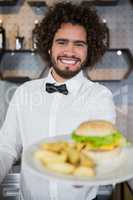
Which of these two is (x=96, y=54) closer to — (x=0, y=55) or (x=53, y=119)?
(x=53, y=119)

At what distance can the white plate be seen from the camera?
92 cm

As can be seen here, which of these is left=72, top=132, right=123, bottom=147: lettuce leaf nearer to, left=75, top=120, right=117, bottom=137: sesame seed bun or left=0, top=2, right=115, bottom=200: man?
left=75, top=120, right=117, bottom=137: sesame seed bun

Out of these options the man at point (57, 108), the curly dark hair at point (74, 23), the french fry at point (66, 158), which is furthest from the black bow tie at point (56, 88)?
the french fry at point (66, 158)

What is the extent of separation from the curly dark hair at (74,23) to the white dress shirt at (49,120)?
270 millimetres

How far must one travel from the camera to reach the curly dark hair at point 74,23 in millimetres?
1629

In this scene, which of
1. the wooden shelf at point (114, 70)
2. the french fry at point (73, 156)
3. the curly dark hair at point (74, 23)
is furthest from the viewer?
the wooden shelf at point (114, 70)

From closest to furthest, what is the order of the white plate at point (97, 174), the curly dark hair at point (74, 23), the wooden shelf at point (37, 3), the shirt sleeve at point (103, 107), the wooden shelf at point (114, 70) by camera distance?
the white plate at point (97, 174)
the shirt sleeve at point (103, 107)
the curly dark hair at point (74, 23)
the wooden shelf at point (37, 3)
the wooden shelf at point (114, 70)

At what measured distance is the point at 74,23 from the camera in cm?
158

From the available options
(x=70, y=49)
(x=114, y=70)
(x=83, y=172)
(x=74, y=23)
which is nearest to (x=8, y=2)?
(x=114, y=70)

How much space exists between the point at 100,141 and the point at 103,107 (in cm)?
33

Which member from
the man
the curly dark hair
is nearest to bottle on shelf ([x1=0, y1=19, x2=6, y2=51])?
the curly dark hair

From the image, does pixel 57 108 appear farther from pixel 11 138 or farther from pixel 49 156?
pixel 49 156

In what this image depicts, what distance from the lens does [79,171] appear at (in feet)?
3.20

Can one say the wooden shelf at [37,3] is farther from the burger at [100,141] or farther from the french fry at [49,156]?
the french fry at [49,156]
